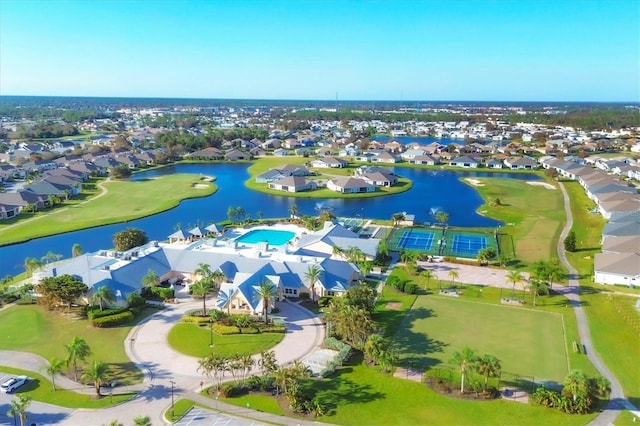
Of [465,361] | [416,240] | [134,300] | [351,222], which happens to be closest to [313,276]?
[134,300]

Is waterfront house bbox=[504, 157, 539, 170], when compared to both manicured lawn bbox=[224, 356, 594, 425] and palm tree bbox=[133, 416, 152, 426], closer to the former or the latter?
manicured lawn bbox=[224, 356, 594, 425]

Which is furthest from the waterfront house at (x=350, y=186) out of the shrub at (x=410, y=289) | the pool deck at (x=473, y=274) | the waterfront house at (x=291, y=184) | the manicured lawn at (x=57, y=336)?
the manicured lawn at (x=57, y=336)

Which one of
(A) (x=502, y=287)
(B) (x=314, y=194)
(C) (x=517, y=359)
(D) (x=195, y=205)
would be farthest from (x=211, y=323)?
(B) (x=314, y=194)

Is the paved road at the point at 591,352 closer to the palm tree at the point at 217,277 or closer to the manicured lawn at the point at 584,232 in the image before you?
the manicured lawn at the point at 584,232

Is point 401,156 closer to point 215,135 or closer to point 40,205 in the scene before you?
point 215,135

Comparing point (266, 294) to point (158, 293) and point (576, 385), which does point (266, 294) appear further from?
point (576, 385)
